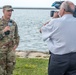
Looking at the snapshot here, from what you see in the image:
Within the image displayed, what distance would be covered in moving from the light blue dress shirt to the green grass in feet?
12.5

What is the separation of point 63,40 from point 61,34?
0.09 meters

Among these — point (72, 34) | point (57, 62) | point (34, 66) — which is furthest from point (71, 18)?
point (34, 66)

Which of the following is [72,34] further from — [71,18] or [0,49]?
[0,49]

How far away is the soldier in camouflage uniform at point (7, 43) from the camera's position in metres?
6.85

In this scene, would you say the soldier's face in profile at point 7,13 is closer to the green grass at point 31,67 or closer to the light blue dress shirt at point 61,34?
the light blue dress shirt at point 61,34

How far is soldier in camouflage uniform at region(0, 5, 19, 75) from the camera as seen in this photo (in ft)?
22.5

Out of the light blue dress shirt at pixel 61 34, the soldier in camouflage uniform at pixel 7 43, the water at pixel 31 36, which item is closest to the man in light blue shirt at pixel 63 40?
the light blue dress shirt at pixel 61 34

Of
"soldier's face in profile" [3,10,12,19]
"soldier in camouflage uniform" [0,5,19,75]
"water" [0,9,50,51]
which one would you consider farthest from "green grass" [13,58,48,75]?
"water" [0,9,50,51]

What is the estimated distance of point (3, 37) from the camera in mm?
6848

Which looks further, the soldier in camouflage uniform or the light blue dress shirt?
A: the soldier in camouflage uniform

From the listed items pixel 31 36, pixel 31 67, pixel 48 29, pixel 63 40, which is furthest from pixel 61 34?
pixel 31 36

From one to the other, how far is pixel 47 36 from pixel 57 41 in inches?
6.5

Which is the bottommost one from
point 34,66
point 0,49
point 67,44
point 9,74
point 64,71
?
Result: point 34,66

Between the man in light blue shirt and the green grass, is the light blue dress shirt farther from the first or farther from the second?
the green grass
